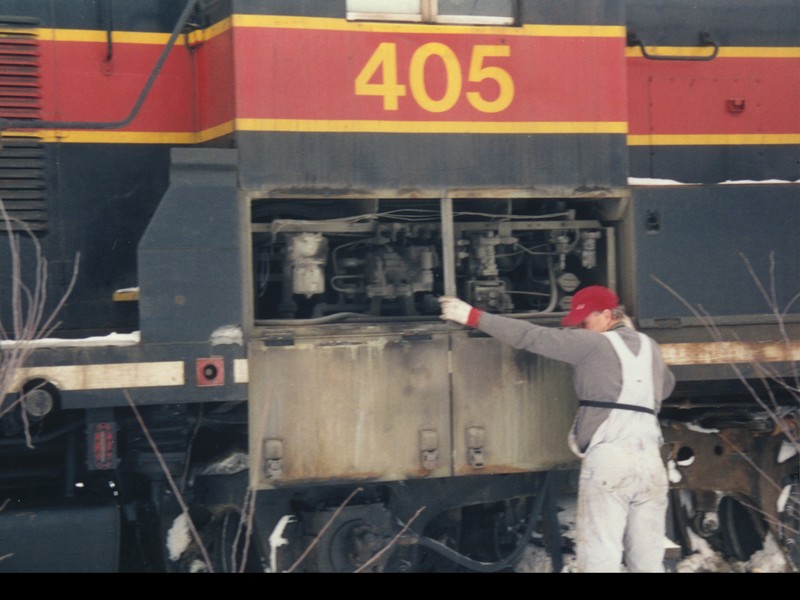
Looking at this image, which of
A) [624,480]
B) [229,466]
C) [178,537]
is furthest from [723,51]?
[178,537]

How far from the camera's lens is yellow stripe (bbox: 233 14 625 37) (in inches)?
185

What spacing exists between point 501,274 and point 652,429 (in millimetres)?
1111

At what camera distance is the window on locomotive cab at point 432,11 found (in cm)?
483

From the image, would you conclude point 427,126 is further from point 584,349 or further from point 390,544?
point 390,544

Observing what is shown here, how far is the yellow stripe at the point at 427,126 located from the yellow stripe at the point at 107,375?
1.12m

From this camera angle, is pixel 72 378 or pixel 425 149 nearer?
pixel 72 378

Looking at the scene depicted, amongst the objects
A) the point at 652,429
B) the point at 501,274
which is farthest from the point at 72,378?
the point at 652,429

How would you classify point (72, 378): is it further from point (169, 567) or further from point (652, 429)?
point (652, 429)

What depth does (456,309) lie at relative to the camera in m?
4.79

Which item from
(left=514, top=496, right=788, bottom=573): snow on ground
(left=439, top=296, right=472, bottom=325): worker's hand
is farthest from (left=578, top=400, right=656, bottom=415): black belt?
(left=514, top=496, right=788, bottom=573): snow on ground

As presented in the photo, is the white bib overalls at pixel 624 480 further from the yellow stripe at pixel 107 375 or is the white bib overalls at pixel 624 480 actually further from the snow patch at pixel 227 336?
the yellow stripe at pixel 107 375

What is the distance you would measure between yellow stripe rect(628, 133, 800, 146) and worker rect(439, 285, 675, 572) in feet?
4.16

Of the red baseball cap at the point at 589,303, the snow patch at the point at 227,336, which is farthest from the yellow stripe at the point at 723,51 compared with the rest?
the snow patch at the point at 227,336

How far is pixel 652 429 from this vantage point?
15.9 feet
